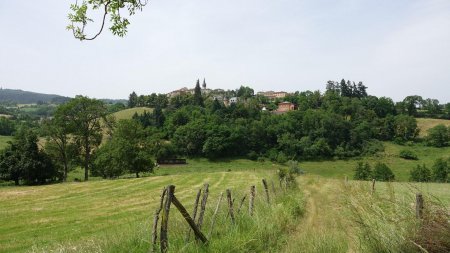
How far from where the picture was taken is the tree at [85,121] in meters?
54.5

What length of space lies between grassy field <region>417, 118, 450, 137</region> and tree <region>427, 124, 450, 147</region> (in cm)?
760

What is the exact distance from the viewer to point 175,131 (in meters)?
113

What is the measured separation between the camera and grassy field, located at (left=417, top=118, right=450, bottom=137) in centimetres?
11775

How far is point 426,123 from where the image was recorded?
125312 millimetres

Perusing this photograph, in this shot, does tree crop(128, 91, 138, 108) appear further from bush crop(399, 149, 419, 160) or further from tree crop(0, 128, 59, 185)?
tree crop(0, 128, 59, 185)

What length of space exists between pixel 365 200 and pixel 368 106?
138 meters

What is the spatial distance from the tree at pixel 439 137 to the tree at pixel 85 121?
93036 millimetres

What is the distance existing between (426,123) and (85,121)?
11328cm

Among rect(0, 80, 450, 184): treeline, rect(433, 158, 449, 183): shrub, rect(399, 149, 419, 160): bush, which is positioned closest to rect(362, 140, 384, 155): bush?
rect(0, 80, 450, 184): treeline

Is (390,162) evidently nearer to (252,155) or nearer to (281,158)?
(281,158)

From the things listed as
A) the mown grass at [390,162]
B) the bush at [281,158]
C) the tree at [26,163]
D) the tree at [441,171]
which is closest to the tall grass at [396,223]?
the tree at [26,163]

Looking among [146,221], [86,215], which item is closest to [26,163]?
[86,215]

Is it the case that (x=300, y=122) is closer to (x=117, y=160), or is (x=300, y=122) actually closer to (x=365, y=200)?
(x=117, y=160)

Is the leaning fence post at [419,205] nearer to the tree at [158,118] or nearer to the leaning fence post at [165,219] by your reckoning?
the leaning fence post at [165,219]
